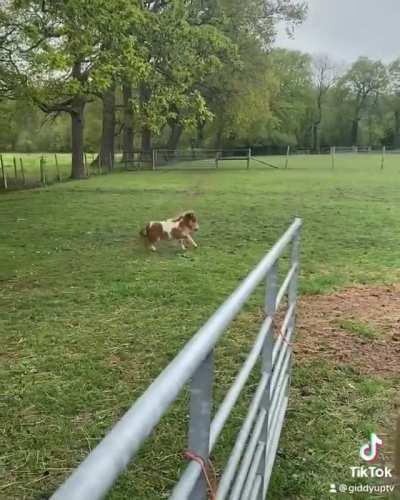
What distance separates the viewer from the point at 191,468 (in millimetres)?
1053

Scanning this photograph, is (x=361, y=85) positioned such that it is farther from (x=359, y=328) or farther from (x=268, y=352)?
(x=268, y=352)

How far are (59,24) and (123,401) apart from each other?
Answer: 33.3 feet

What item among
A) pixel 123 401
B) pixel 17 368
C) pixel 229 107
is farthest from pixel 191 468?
pixel 229 107

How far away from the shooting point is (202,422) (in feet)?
3.75

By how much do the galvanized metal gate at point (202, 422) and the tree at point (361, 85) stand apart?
70293 millimetres

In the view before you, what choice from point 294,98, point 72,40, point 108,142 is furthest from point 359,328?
point 294,98

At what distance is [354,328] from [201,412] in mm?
3468

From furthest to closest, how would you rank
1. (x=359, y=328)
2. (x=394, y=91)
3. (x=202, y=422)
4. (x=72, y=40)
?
(x=394, y=91)
(x=72, y=40)
(x=359, y=328)
(x=202, y=422)

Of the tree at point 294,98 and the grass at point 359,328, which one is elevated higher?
the tree at point 294,98

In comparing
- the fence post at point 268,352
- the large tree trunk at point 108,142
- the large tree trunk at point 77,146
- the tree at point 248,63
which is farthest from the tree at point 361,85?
the fence post at point 268,352

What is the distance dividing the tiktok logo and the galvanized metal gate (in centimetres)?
51

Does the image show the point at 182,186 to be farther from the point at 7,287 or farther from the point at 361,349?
the point at 361,349

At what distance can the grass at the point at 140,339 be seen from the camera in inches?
102

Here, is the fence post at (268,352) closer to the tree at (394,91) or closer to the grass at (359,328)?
the grass at (359,328)
